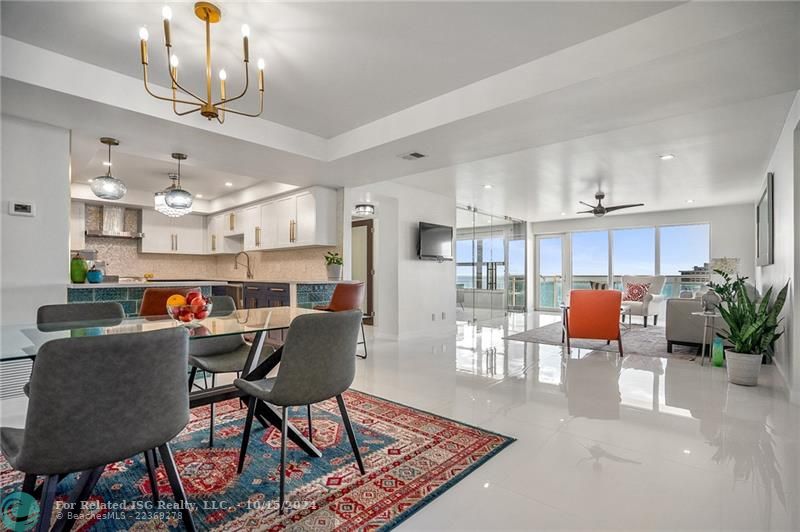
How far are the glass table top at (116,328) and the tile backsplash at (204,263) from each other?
333 centimetres

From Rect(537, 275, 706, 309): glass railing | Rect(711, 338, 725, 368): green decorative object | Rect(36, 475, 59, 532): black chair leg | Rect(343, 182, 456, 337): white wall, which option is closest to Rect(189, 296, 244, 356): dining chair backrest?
Rect(36, 475, 59, 532): black chair leg

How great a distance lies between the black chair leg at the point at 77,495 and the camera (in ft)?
5.08

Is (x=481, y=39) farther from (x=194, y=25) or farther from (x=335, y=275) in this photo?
(x=335, y=275)

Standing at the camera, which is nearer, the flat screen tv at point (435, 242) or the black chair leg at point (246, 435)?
the black chair leg at point (246, 435)

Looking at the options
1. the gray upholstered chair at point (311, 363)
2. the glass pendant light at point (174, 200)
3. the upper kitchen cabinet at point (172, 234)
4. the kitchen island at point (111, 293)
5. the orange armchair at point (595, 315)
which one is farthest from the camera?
the upper kitchen cabinet at point (172, 234)

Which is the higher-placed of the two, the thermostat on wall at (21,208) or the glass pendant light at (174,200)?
the glass pendant light at (174,200)

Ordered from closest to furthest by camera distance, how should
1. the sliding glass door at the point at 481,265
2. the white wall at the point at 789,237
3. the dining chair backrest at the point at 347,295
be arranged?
1. the white wall at the point at 789,237
2. the dining chair backrest at the point at 347,295
3. the sliding glass door at the point at 481,265

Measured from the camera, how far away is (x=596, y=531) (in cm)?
162

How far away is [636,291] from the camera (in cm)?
807

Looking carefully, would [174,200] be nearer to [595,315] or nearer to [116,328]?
[116,328]

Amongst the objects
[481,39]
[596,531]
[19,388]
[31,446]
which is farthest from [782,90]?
[19,388]

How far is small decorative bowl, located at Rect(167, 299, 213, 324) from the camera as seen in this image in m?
2.16

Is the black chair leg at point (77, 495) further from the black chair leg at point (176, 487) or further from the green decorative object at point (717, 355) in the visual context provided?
the green decorative object at point (717, 355)

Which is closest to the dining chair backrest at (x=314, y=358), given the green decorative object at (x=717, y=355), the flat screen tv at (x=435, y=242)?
the green decorative object at (x=717, y=355)
